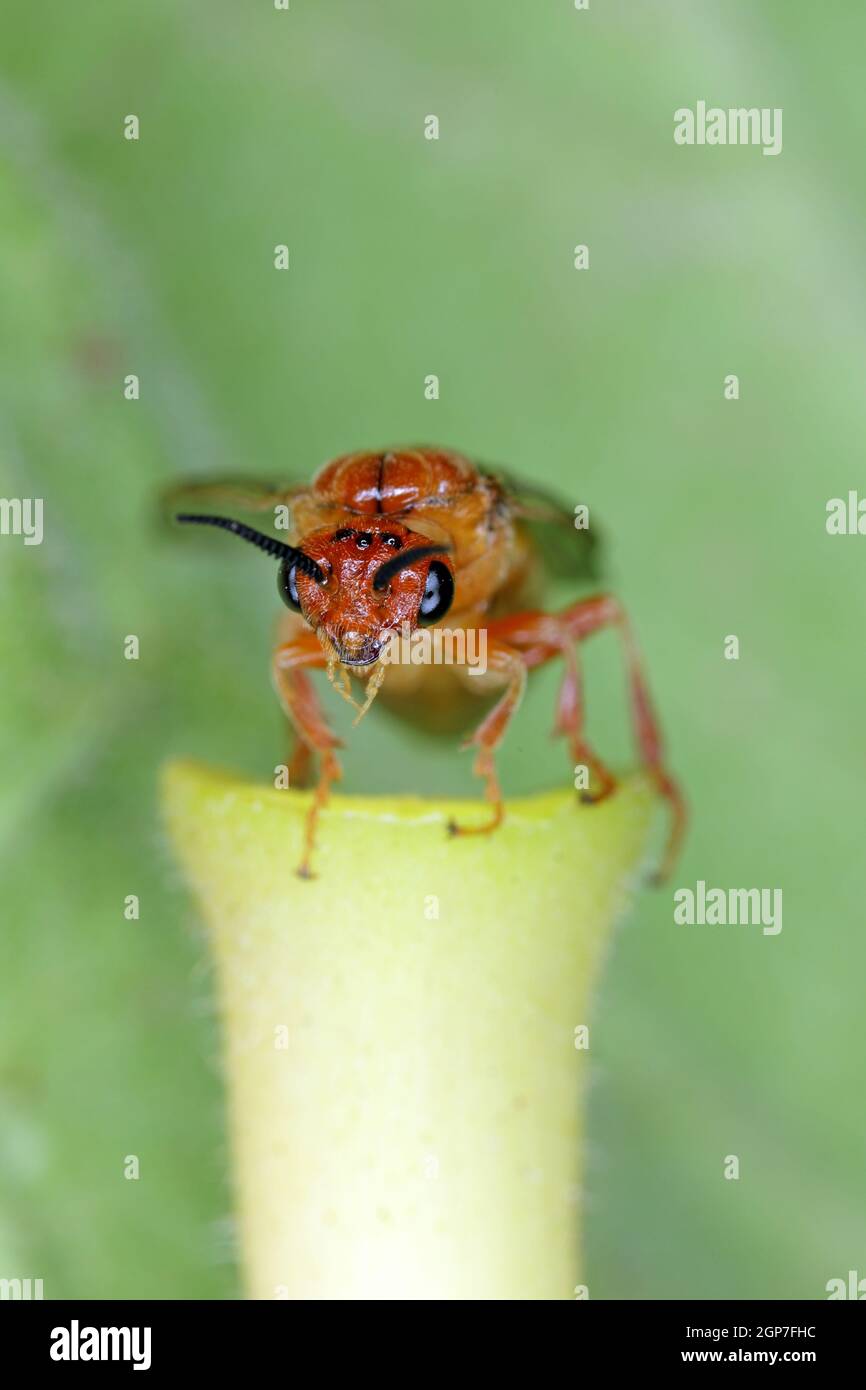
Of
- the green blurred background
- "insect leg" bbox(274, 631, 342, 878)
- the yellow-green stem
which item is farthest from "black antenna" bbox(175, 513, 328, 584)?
the green blurred background

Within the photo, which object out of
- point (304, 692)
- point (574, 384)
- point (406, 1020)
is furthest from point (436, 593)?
point (574, 384)

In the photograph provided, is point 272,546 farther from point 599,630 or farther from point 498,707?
point 599,630

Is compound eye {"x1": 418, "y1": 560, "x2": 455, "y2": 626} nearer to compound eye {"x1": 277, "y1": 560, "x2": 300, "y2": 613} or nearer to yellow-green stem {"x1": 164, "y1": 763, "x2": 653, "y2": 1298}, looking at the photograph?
compound eye {"x1": 277, "y1": 560, "x2": 300, "y2": 613}

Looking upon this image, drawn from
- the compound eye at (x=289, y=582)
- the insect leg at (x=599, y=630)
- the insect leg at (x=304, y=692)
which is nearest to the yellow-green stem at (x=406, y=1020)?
the insect leg at (x=304, y=692)

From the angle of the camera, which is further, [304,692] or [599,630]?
[599,630]
